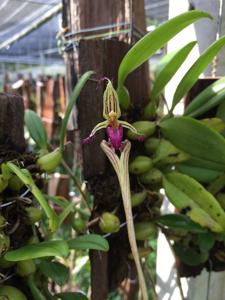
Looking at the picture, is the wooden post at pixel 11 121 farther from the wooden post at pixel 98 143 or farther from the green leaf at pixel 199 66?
the green leaf at pixel 199 66

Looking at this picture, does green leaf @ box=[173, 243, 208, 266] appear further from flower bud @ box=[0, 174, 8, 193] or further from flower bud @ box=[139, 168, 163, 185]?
flower bud @ box=[0, 174, 8, 193]

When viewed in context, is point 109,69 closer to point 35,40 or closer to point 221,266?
point 221,266

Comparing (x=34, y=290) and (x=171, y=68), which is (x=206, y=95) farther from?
(x=34, y=290)

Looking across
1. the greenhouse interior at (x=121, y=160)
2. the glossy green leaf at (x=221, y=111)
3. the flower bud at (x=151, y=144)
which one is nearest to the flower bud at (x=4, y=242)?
the greenhouse interior at (x=121, y=160)

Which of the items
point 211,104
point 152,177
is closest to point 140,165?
point 152,177

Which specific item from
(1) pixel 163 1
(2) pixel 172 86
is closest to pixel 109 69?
(2) pixel 172 86

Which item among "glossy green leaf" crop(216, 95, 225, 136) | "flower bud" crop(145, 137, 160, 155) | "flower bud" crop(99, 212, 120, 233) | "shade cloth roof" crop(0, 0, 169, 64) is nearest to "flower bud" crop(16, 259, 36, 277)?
"flower bud" crop(99, 212, 120, 233)
